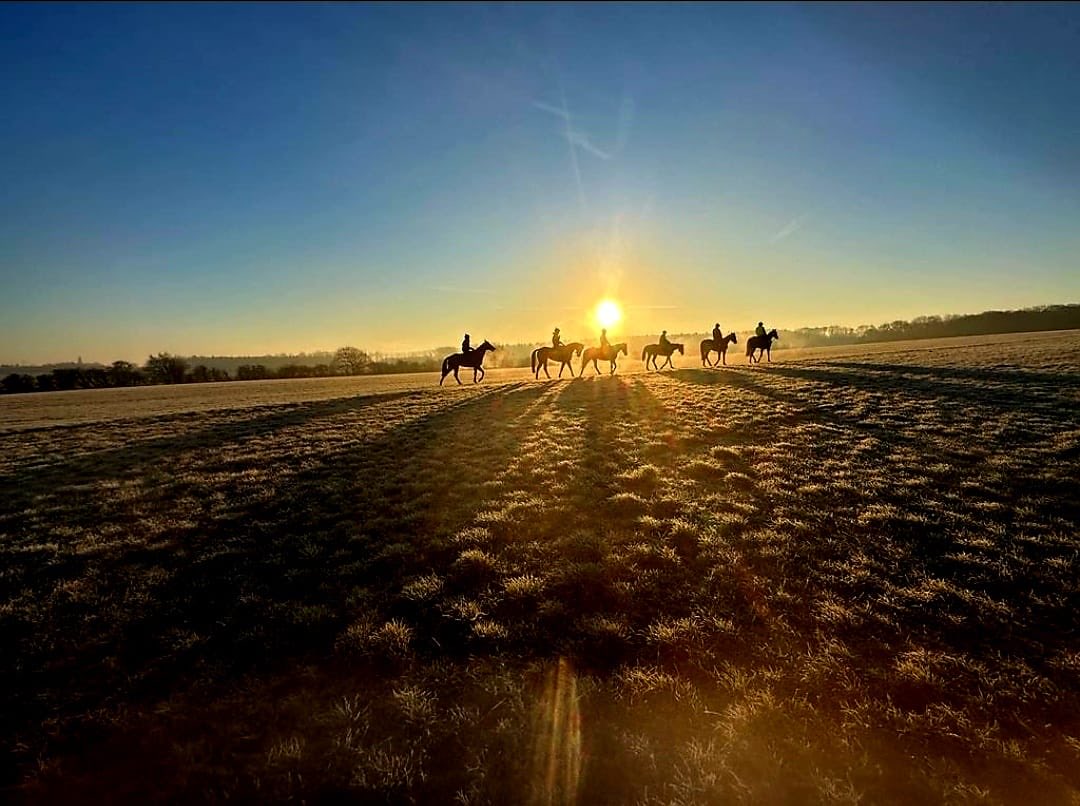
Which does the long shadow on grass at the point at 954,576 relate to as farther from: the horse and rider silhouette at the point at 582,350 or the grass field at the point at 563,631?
the horse and rider silhouette at the point at 582,350

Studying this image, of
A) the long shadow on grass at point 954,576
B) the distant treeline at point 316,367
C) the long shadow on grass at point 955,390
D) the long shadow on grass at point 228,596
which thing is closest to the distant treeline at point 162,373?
the distant treeline at point 316,367

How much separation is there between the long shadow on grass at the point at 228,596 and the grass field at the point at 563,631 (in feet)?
0.16

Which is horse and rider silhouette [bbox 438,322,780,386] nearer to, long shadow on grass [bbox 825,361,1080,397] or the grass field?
long shadow on grass [bbox 825,361,1080,397]

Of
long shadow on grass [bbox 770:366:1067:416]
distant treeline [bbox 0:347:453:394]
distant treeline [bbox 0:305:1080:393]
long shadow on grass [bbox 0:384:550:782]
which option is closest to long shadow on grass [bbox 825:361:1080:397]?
long shadow on grass [bbox 770:366:1067:416]

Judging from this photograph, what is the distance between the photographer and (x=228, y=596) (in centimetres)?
712

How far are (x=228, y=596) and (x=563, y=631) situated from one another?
5.27 meters

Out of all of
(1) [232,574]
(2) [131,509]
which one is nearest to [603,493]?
(1) [232,574]

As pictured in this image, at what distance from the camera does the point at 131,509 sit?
11.6 metres

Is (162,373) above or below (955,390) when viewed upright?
above

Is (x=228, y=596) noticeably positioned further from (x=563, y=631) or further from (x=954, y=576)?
(x=954, y=576)

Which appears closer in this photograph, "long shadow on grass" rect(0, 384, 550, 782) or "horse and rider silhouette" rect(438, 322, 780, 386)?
"long shadow on grass" rect(0, 384, 550, 782)

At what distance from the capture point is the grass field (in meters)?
4.00

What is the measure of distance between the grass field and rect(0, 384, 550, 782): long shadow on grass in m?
0.05

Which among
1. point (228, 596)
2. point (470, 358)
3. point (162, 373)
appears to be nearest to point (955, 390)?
point (228, 596)
